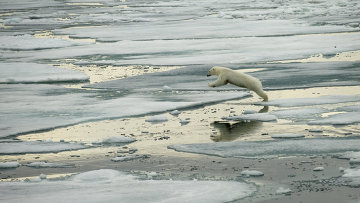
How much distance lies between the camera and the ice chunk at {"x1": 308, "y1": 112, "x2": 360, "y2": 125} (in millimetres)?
7970

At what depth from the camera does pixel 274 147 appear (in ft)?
23.0

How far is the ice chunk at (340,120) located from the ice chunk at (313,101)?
34.8 inches

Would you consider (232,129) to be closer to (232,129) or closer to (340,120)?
(232,129)

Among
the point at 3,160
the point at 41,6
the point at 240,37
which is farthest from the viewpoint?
the point at 41,6

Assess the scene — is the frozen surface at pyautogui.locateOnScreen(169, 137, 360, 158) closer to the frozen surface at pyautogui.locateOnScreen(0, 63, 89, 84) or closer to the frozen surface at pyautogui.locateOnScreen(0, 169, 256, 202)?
the frozen surface at pyautogui.locateOnScreen(0, 169, 256, 202)

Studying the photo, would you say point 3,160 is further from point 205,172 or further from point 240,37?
point 240,37

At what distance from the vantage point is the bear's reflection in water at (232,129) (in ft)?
24.7

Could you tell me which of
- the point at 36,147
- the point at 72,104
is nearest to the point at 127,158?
the point at 36,147

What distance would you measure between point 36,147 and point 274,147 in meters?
2.17

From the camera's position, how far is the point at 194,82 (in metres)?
11.4

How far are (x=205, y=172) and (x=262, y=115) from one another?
94.3 inches

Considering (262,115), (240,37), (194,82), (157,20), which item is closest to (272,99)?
(262,115)

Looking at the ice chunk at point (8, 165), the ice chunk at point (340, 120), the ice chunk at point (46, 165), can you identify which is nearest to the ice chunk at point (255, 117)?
the ice chunk at point (340, 120)

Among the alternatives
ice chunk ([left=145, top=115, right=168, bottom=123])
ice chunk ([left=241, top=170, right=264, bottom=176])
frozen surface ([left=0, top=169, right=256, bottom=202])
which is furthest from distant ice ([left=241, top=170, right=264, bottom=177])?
ice chunk ([left=145, top=115, right=168, bottom=123])
